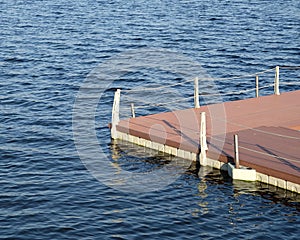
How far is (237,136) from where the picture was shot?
26047 millimetres

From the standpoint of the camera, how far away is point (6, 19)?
2817 inches

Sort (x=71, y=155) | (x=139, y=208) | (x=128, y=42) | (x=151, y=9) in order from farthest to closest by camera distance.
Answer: (x=151, y=9)
(x=128, y=42)
(x=71, y=155)
(x=139, y=208)

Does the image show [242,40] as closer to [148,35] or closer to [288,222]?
[148,35]

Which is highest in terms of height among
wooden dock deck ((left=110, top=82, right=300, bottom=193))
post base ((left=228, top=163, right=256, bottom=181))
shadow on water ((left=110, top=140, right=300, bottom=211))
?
→ wooden dock deck ((left=110, top=82, right=300, bottom=193))

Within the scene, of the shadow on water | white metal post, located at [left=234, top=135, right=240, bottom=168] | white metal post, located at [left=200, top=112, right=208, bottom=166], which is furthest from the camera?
white metal post, located at [left=200, top=112, right=208, bottom=166]

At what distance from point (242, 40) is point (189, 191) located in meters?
35.6

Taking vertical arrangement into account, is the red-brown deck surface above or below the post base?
above

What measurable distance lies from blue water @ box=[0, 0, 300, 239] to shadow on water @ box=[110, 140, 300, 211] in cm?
7

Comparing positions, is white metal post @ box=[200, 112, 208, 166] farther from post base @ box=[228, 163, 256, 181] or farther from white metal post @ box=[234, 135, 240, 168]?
white metal post @ box=[234, 135, 240, 168]

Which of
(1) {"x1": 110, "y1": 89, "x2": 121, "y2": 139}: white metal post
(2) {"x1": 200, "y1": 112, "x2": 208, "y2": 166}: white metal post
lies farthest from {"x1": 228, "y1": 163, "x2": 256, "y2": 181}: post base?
(1) {"x1": 110, "y1": 89, "x2": 121, "y2": 139}: white metal post

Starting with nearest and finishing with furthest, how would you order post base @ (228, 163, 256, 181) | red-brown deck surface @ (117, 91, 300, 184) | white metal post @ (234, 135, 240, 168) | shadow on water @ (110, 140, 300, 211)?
shadow on water @ (110, 140, 300, 211) → white metal post @ (234, 135, 240, 168) → post base @ (228, 163, 256, 181) → red-brown deck surface @ (117, 91, 300, 184)

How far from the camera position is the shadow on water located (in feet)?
80.7

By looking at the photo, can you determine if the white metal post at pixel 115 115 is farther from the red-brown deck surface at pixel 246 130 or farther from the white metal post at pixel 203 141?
the white metal post at pixel 203 141

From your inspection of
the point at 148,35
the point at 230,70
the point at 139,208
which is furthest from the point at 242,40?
the point at 139,208
